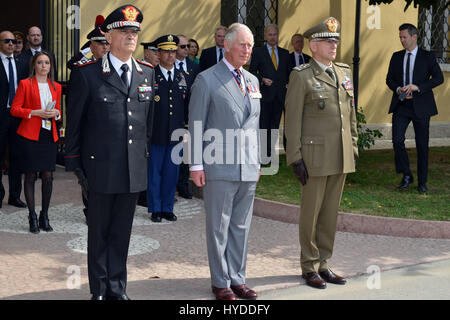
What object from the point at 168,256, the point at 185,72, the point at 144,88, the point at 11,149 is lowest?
the point at 168,256

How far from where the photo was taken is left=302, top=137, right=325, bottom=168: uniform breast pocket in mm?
5688

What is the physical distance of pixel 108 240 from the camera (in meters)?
5.09

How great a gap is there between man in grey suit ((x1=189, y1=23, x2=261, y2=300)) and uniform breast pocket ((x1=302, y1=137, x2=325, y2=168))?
552 mm

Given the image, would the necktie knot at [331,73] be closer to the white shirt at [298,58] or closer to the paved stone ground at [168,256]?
the paved stone ground at [168,256]

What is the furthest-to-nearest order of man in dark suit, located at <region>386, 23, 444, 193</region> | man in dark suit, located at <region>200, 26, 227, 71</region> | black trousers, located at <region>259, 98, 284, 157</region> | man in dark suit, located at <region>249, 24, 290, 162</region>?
1. black trousers, located at <region>259, 98, 284, 157</region>
2. man in dark suit, located at <region>249, 24, 290, 162</region>
3. man in dark suit, located at <region>200, 26, 227, 71</region>
4. man in dark suit, located at <region>386, 23, 444, 193</region>

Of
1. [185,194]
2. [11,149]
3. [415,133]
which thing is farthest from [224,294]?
[415,133]

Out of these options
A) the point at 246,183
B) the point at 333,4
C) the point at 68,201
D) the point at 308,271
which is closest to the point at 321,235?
the point at 308,271

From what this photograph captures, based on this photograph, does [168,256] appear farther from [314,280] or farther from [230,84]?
[230,84]

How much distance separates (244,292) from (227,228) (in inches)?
19.2

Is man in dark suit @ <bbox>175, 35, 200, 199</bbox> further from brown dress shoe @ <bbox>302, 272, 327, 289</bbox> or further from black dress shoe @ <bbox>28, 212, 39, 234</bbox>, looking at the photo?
brown dress shoe @ <bbox>302, 272, 327, 289</bbox>

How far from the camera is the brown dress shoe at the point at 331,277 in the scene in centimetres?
573

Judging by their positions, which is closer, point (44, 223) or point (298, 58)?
point (44, 223)

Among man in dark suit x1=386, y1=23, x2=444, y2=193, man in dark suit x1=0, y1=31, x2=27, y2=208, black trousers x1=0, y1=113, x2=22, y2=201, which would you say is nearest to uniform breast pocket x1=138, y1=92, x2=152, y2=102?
black trousers x1=0, y1=113, x2=22, y2=201
